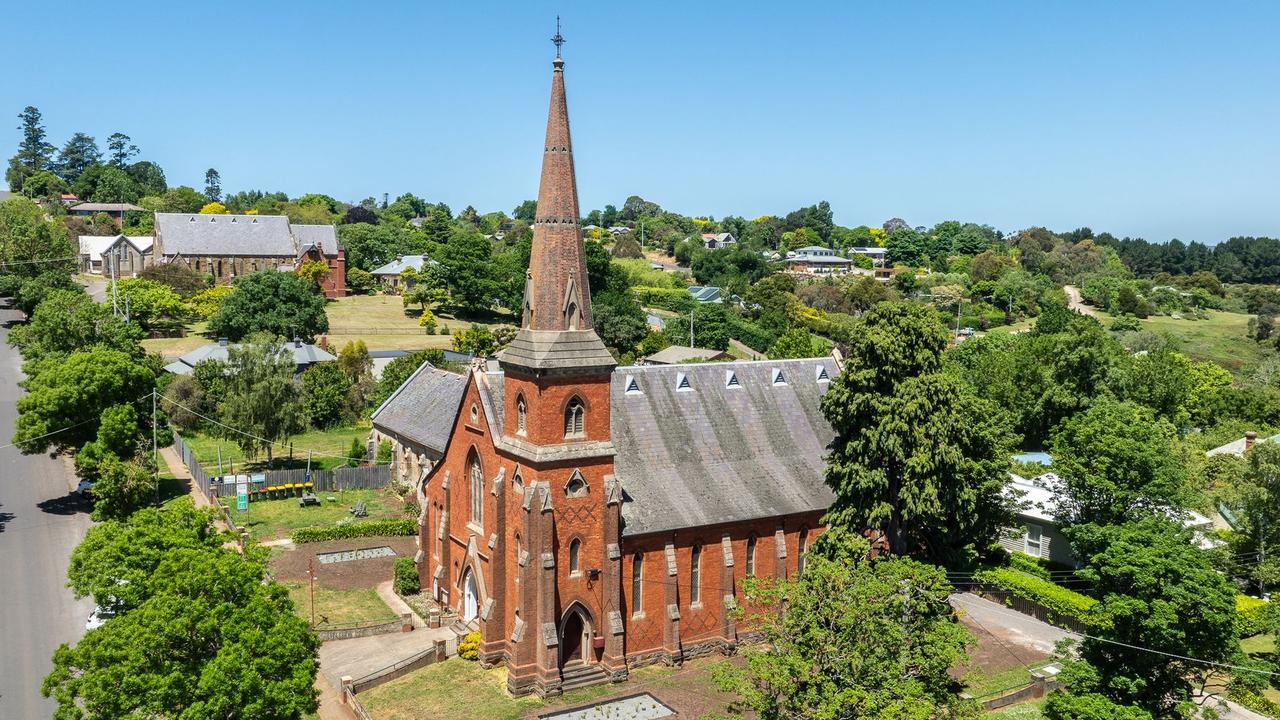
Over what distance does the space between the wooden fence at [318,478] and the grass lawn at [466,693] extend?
1135 inches

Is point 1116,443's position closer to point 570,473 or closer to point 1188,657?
point 1188,657

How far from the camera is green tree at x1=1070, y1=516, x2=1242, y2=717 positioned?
26392mm

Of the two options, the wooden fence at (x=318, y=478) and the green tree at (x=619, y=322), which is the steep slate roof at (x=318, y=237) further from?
the wooden fence at (x=318, y=478)

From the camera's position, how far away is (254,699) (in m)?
23.9

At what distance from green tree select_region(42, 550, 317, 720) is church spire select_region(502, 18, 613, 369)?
44.5 feet

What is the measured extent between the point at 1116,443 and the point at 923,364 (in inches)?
344

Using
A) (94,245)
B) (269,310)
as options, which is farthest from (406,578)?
(94,245)

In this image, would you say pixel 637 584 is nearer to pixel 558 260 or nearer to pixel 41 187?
pixel 558 260

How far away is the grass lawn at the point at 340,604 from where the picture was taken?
42.2 m

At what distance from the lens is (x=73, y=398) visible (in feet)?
169

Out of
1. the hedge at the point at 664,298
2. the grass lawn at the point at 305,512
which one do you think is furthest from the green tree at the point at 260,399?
the hedge at the point at 664,298

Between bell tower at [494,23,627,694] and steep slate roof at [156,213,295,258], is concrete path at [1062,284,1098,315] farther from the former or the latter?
bell tower at [494,23,627,694]

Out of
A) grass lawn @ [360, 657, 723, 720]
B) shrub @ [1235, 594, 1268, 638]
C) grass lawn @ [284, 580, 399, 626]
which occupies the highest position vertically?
shrub @ [1235, 594, 1268, 638]

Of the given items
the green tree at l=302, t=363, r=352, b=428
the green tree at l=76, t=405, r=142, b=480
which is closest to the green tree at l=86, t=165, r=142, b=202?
the green tree at l=302, t=363, r=352, b=428
